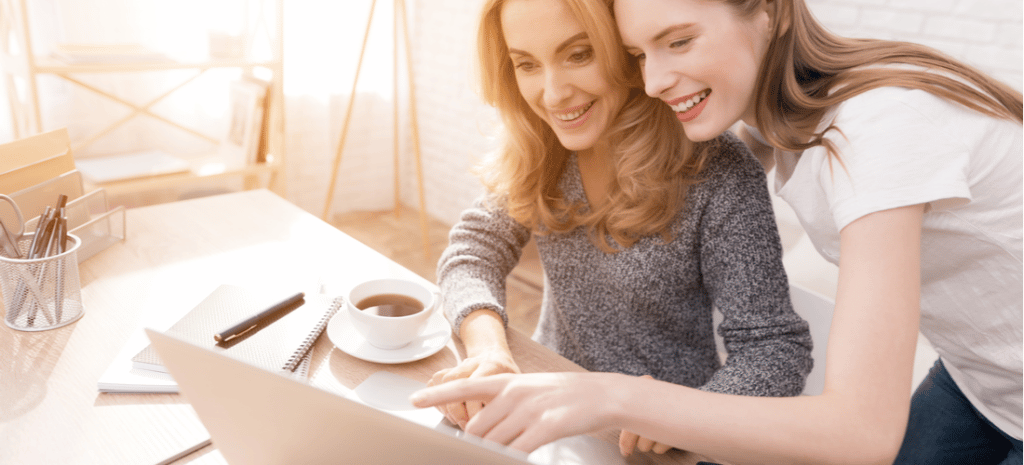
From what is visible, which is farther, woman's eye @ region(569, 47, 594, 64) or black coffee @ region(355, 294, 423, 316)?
woman's eye @ region(569, 47, 594, 64)

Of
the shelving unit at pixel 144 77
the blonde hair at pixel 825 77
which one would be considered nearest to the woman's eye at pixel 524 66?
the blonde hair at pixel 825 77

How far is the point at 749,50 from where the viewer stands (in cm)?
80

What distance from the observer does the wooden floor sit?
2357mm

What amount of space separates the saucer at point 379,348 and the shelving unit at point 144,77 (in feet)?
5.31

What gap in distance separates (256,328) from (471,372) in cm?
28

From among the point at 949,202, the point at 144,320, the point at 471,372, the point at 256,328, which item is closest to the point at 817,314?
the point at 949,202

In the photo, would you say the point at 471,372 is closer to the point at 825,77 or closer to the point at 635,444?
the point at 635,444

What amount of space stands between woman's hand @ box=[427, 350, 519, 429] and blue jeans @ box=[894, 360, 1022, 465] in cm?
64

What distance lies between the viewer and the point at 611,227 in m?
0.96

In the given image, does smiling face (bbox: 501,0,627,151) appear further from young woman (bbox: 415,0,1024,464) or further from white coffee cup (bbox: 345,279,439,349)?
white coffee cup (bbox: 345,279,439,349)

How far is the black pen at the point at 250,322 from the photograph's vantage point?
73cm

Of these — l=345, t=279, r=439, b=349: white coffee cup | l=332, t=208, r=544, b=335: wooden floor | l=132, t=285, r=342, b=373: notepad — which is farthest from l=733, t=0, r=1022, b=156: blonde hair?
l=332, t=208, r=544, b=335: wooden floor

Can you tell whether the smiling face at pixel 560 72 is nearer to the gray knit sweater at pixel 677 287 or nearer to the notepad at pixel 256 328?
the gray knit sweater at pixel 677 287

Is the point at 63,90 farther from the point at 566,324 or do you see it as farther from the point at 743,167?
the point at 743,167
